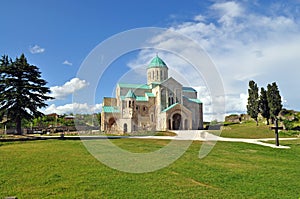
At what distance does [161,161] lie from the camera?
1412 cm

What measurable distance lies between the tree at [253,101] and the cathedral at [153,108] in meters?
11.6

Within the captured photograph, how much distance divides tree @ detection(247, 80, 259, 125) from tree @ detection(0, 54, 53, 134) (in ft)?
148

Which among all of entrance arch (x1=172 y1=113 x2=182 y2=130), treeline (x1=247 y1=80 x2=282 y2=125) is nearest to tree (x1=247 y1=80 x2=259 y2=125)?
treeline (x1=247 y1=80 x2=282 y2=125)

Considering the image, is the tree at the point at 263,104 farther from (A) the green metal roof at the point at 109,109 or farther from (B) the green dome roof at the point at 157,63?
(A) the green metal roof at the point at 109,109

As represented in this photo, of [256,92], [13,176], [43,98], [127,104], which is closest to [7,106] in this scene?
[43,98]

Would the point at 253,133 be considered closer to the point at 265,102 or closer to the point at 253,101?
the point at 265,102

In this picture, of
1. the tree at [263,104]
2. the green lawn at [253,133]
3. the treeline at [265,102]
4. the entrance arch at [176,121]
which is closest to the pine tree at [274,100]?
the treeline at [265,102]

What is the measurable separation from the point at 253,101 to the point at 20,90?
49337 mm

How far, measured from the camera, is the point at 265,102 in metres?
56.6

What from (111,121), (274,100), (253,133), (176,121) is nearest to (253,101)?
(274,100)

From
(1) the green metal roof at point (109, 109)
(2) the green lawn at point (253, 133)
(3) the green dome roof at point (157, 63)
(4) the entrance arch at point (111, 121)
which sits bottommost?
(2) the green lawn at point (253, 133)

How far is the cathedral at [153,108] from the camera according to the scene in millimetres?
52094

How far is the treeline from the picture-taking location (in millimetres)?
51500

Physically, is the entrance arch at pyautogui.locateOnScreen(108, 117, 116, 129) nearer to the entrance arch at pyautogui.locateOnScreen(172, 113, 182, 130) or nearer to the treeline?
the entrance arch at pyautogui.locateOnScreen(172, 113, 182, 130)
